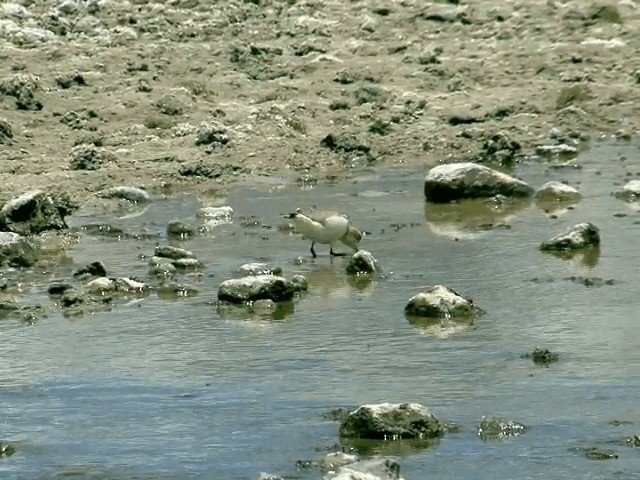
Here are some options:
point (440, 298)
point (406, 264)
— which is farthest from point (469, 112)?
point (440, 298)

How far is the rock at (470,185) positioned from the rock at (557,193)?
11cm

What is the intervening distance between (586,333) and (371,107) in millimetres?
8273

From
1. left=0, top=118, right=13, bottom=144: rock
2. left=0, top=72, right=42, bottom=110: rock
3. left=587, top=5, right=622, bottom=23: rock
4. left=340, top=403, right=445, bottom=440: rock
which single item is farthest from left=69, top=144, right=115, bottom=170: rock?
left=340, top=403, right=445, bottom=440: rock

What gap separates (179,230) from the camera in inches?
519

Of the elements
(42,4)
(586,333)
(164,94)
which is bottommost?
(586,333)

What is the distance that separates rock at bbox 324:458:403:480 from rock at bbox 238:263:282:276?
4.42 m

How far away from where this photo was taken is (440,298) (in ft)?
33.5

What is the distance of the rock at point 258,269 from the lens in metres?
11.5

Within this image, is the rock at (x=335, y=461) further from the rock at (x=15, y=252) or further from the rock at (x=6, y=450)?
the rock at (x=15, y=252)

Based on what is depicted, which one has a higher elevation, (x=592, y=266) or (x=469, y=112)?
(x=469, y=112)

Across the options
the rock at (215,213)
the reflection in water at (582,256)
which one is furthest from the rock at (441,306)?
the rock at (215,213)

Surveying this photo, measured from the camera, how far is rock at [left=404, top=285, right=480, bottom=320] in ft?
33.3

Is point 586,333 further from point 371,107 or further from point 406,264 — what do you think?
point 371,107

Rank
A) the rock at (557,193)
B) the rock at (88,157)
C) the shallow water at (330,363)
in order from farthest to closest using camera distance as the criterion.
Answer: the rock at (88,157)
the rock at (557,193)
the shallow water at (330,363)
